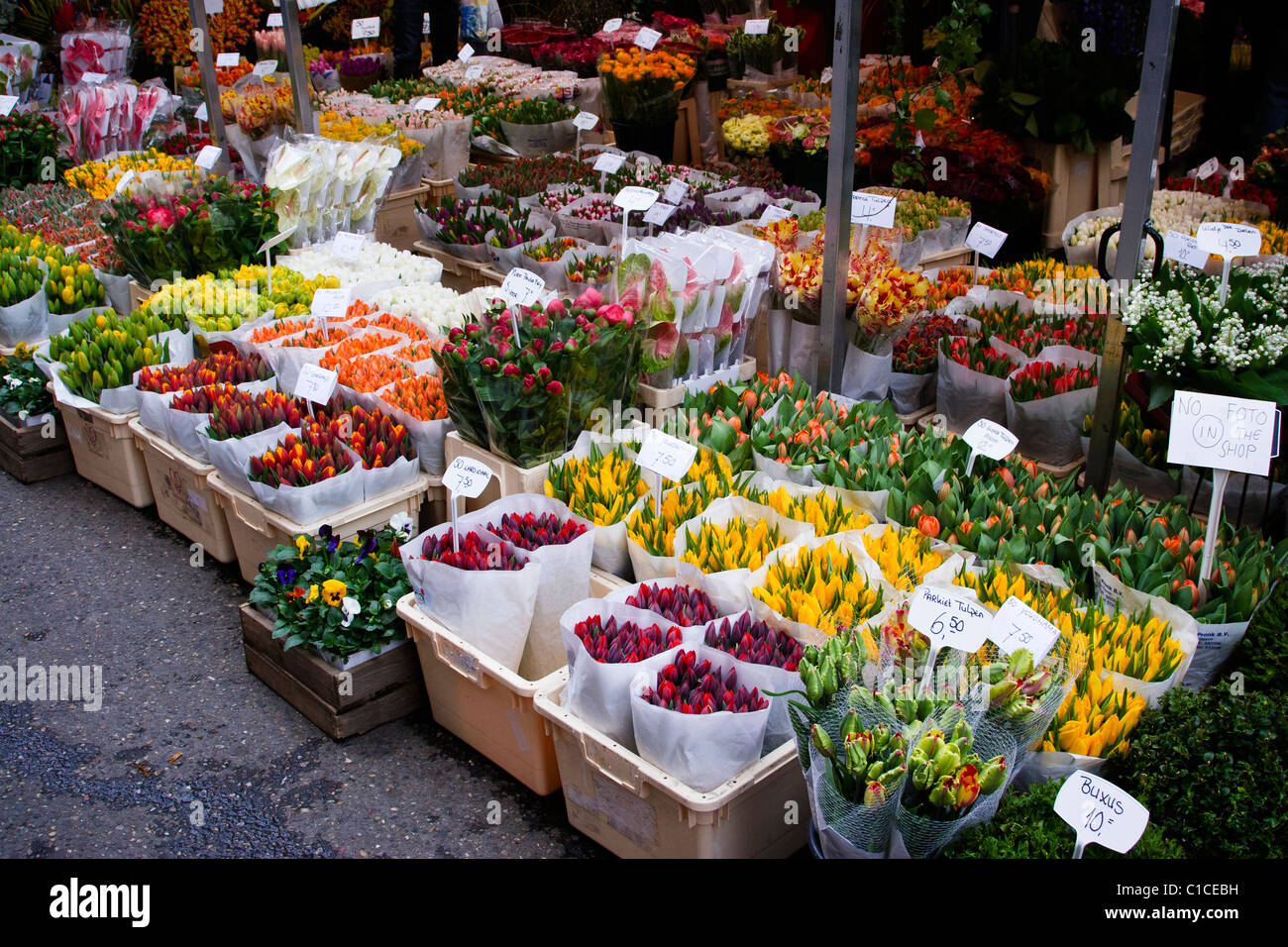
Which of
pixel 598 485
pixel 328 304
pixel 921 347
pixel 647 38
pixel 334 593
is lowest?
pixel 334 593

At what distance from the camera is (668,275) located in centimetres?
344

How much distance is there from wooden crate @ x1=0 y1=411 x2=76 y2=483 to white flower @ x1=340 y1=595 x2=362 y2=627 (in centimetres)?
Answer: 209

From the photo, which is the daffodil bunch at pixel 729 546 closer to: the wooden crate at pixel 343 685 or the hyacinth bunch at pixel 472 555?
the hyacinth bunch at pixel 472 555

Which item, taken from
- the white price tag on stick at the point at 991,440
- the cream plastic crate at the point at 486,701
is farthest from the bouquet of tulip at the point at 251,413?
the white price tag on stick at the point at 991,440

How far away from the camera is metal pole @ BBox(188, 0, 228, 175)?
539cm

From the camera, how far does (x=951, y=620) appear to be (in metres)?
1.97

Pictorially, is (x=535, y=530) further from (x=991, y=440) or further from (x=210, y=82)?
(x=210, y=82)

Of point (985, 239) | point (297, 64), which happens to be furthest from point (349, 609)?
point (297, 64)

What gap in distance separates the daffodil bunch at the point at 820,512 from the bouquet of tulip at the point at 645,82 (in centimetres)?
429

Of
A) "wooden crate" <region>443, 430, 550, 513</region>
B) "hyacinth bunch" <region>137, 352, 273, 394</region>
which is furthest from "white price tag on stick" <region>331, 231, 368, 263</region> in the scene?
"wooden crate" <region>443, 430, 550, 513</region>

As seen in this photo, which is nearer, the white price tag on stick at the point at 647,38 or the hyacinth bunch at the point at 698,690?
the hyacinth bunch at the point at 698,690

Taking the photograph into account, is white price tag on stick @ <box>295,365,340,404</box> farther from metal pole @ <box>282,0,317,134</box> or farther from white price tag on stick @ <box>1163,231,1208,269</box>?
white price tag on stick @ <box>1163,231,1208,269</box>

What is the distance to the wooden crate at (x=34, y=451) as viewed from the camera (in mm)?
4164

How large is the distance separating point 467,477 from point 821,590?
0.88 meters
